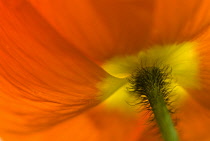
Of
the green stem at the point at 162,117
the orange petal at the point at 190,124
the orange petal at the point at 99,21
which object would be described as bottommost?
the green stem at the point at 162,117

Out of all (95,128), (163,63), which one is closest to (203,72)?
(163,63)

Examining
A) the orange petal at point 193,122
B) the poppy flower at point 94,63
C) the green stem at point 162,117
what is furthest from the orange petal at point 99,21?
the orange petal at point 193,122

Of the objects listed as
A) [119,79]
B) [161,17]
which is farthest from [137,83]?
[161,17]

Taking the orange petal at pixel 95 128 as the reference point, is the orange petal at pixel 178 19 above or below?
above

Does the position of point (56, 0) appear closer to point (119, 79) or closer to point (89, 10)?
point (89, 10)

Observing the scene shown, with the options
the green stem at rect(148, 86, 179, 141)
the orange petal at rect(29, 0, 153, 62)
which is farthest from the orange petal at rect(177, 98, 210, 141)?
the orange petal at rect(29, 0, 153, 62)

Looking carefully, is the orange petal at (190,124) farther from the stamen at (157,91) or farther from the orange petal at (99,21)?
the orange petal at (99,21)
